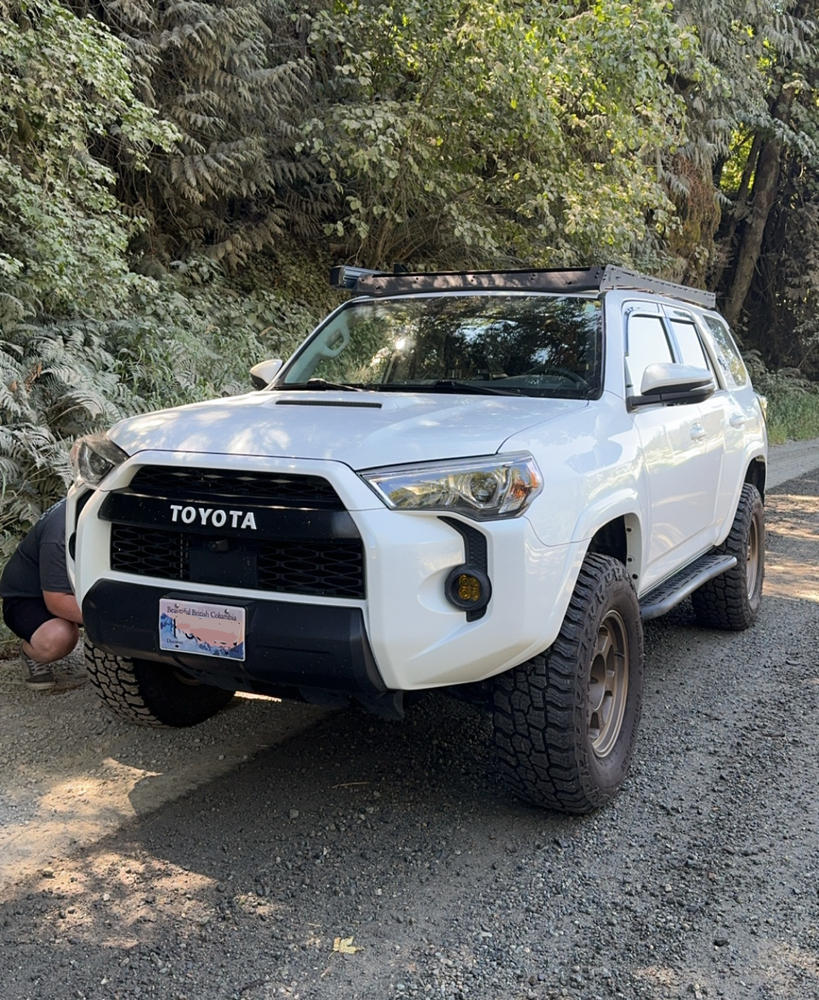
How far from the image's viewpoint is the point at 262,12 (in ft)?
38.4

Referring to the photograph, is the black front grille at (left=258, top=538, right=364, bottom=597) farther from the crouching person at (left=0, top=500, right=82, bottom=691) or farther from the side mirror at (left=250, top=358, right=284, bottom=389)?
the side mirror at (left=250, top=358, right=284, bottom=389)

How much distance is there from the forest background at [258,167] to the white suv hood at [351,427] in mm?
3524

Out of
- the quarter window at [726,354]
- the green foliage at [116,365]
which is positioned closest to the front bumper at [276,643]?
the green foliage at [116,365]

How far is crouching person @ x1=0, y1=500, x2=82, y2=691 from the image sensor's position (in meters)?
4.62

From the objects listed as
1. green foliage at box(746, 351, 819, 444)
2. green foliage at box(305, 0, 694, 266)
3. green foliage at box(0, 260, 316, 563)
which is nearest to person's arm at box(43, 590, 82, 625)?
green foliage at box(0, 260, 316, 563)

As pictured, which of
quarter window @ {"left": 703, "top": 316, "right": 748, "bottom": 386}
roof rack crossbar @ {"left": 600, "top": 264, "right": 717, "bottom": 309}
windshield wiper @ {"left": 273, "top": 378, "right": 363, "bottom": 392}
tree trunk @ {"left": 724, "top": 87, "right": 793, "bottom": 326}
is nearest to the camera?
windshield wiper @ {"left": 273, "top": 378, "right": 363, "bottom": 392}

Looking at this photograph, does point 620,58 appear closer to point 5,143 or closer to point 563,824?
point 5,143

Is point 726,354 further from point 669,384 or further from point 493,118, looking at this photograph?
point 493,118

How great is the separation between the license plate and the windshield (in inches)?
62.2

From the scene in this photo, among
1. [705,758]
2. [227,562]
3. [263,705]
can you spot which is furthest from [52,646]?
[705,758]

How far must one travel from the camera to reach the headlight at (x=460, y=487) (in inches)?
130

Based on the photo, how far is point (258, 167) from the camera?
1165 centimetres

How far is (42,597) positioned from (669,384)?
10.1 ft

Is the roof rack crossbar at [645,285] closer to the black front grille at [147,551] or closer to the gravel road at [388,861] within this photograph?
the gravel road at [388,861]
